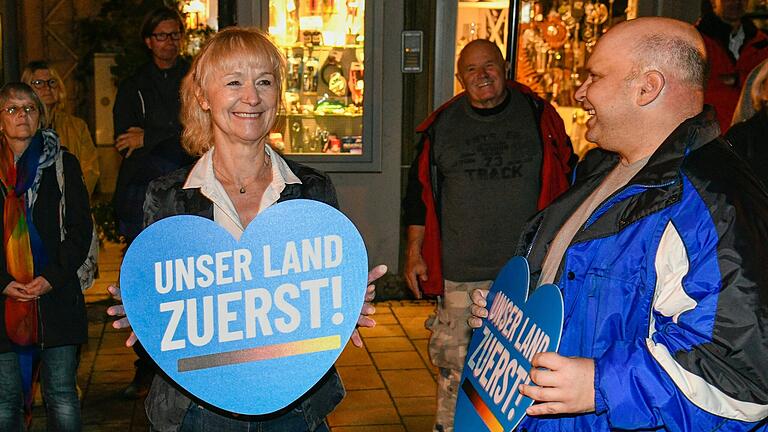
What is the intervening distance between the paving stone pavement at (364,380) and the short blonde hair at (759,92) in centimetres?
221

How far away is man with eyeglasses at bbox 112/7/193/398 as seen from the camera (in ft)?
16.9

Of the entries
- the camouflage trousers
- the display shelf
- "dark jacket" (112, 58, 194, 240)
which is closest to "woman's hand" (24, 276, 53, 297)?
"dark jacket" (112, 58, 194, 240)

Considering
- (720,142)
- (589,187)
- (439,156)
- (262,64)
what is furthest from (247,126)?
(439,156)

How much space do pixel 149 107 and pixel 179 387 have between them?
10.4 feet

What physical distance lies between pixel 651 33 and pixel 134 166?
3410 millimetres

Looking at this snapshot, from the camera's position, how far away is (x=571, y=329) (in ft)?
7.25

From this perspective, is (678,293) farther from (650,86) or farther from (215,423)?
(215,423)

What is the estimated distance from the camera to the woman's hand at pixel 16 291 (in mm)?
3848

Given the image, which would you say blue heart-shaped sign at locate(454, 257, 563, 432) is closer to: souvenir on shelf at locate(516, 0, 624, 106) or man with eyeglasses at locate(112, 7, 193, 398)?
man with eyeglasses at locate(112, 7, 193, 398)

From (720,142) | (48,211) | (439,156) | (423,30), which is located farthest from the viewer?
(423,30)

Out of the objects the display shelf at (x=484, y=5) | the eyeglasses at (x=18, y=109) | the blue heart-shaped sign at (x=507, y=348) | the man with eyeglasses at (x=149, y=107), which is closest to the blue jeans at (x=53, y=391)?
the eyeglasses at (x=18, y=109)

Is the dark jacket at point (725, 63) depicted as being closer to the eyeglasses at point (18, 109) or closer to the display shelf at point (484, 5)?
the display shelf at point (484, 5)

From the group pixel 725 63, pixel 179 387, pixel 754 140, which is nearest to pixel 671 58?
pixel 179 387

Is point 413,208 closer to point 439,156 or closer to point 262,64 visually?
point 439,156
